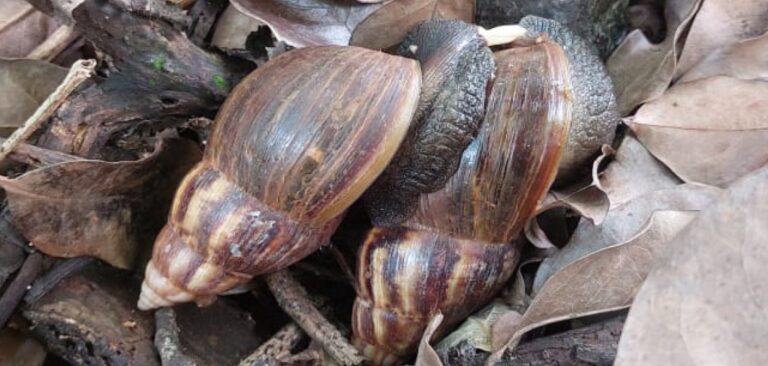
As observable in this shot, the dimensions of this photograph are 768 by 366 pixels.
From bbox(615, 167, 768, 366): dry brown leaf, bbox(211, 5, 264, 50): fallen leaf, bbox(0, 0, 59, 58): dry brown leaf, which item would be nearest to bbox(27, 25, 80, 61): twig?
bbox(0, 0, 59, 58): dry brown leaf

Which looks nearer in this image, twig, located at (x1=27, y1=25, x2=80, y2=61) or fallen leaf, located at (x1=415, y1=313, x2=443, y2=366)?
fallen leaf, located at (x1=415, y1=313, x2=443, y2=366)

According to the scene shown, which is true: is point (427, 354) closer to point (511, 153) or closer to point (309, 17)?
point (511, 153)

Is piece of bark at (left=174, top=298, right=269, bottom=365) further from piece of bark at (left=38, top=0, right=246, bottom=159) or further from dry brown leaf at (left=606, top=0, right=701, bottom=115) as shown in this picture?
dry brown leaf at (left=606, top=0, right=701, bottom=115)

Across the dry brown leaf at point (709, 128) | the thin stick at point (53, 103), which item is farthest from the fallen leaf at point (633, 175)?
the thin stick at point (53, 103)

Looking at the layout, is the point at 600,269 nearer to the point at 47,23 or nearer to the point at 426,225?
the point at 426,225

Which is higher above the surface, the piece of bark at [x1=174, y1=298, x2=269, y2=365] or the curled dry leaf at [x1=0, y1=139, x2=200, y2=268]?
the curled dry leaf at [x1=0, y1=139, x2=200, y2=268]

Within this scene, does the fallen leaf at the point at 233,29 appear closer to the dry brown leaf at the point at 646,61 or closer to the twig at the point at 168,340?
Answer: the twig at the point at 168,340

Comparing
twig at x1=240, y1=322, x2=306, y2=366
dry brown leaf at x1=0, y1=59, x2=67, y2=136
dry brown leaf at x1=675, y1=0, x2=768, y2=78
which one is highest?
dry brown leaf at x1=675, y1=0, x2=768, y2=78

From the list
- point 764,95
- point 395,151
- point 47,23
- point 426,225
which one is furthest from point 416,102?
point 47,23
